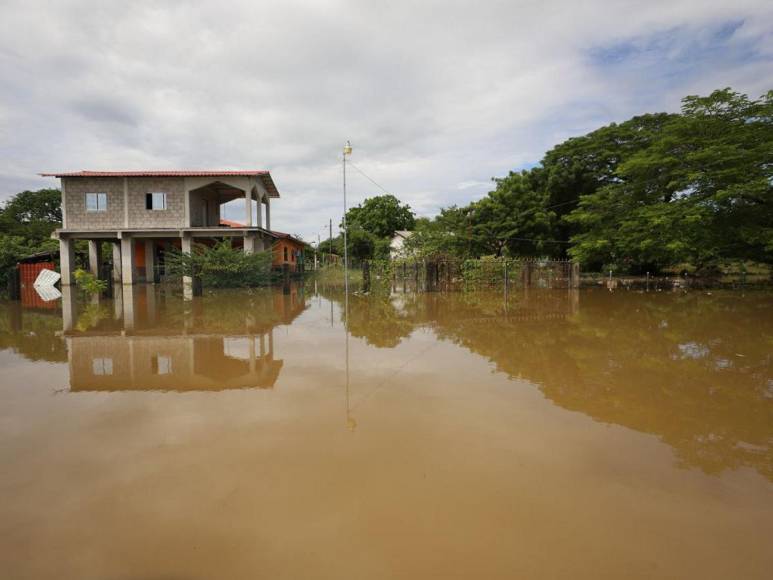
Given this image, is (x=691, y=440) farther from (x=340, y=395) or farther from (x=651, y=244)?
(x=651, y=244)

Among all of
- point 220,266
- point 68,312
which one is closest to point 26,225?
point 220,266

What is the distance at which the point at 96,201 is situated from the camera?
21.9m

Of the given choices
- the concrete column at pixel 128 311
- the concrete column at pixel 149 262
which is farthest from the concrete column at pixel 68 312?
the concrete column at pixel 149 262

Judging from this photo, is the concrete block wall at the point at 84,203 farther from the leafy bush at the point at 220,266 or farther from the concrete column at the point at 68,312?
the leafy bush at the point at 220,266

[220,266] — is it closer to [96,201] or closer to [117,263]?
[96,201]

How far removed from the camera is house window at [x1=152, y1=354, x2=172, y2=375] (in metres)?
6.11

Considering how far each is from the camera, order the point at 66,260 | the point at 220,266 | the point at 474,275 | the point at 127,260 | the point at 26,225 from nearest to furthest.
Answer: the point at 220,266, the point at 474,275, the point at 66,260, the point at 127,260, the point at 26,225

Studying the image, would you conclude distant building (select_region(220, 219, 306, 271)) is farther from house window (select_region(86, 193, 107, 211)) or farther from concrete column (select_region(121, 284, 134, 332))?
concrete column (select_region(121, 284, 134, 332))

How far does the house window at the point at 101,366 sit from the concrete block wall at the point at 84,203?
17897 millimetres

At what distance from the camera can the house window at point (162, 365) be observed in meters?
6.11

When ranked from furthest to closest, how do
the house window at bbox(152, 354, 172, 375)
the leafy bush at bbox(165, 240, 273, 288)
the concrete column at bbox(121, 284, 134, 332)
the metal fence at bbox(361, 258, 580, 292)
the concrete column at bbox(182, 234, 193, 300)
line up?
the metal fence at bbox(361, 258, 580, 292) → the leafy bush at bbox(165, 240, 273, 288) → the concrete column at bbox(182, 234, 193, 300) → the concrete column at bbox(121, 284, 134, 332) → the house window at bbox(152, 354, 172, 375)

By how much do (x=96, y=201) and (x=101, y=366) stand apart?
63.3ft

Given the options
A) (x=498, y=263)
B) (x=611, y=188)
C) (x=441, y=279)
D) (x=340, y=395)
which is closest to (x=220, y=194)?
(x=441, y=279)

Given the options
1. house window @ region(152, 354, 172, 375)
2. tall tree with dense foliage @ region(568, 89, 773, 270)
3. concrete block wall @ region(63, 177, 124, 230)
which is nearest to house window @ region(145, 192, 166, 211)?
concrete block wall @ region(63, 177, 124, 230)
